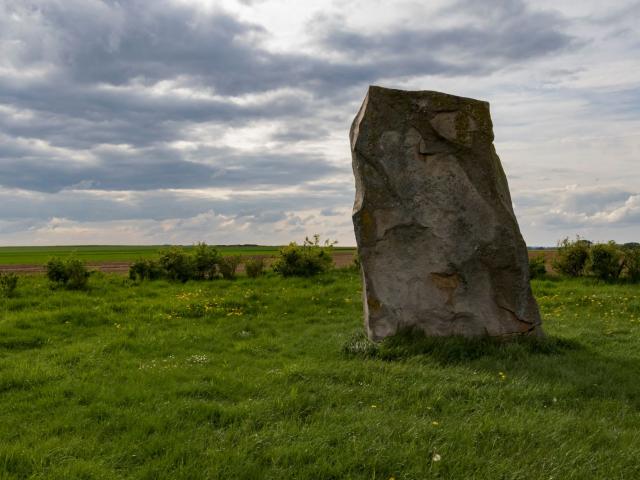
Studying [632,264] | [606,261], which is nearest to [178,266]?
[606,261]

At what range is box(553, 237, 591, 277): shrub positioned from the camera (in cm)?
2111

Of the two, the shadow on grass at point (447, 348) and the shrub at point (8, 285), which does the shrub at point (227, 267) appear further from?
the shadow on grass at point (447, 348)

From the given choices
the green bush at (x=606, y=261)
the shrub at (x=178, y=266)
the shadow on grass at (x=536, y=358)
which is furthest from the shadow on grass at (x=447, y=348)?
the shrub at (x=178, y=266)

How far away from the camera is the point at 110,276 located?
21234 mm

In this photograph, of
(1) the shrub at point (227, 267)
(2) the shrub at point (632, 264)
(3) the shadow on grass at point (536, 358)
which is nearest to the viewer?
(3) the shadow on grass at point (536, 358)

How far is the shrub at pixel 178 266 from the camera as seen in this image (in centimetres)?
2125

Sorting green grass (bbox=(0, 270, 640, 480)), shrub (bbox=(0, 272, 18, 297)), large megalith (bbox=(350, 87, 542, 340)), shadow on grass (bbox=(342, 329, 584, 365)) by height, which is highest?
large megalith (bbox=(350, 87, 542, 340))

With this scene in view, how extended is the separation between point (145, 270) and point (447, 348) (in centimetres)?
1460

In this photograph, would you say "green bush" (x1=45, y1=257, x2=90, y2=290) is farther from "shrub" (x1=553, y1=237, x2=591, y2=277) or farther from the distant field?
"shrub" (x1=553, y1=237, x2=591, y2=277)

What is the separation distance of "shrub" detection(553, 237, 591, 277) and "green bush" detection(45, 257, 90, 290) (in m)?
17.2

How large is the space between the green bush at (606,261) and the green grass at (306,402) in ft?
24.0

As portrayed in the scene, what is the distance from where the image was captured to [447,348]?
9.63 m

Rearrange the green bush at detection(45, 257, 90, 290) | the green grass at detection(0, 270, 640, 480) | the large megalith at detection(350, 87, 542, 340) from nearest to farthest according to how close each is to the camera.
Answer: the green grass at detection(0, 270, 640, 480)
the large megalith at detection(350, 87, 542, 340)
the green bush at detection(45, 257, 90, 290)

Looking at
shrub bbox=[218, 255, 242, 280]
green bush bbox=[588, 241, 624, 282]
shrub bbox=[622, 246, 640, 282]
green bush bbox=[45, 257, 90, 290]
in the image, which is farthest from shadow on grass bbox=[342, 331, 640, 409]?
shrub bbox=[218, 255, 242, 280]
